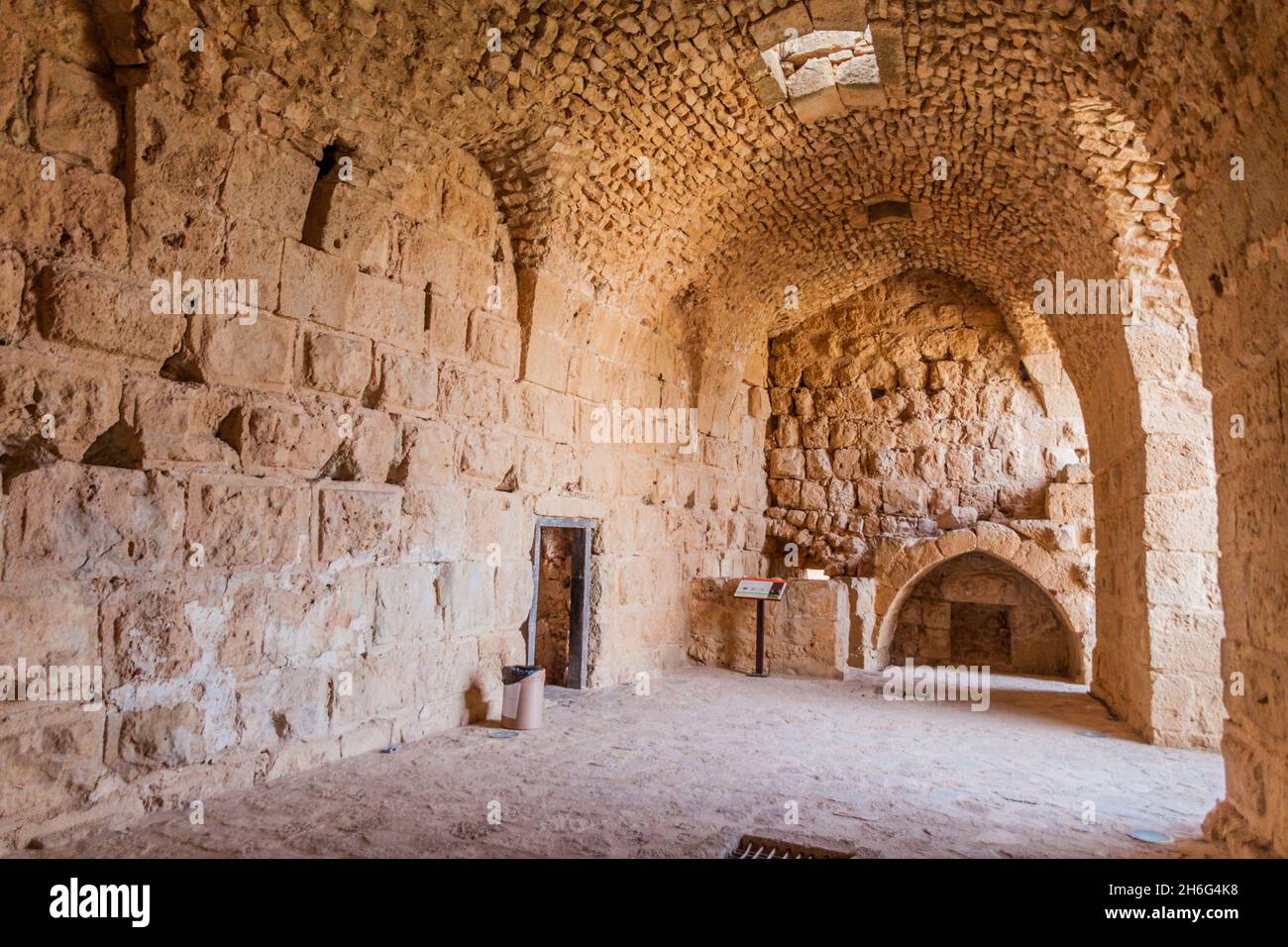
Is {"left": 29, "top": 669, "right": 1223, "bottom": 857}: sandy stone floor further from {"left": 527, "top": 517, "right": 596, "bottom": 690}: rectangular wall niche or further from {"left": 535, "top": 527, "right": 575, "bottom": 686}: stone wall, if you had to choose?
{"left": 535, "top": 527, "right": 575, "bottom": 686}: stone wall

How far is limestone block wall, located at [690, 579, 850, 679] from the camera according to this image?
755 cm

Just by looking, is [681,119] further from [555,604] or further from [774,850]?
[774,850]

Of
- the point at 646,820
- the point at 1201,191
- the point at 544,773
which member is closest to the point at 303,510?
the point at 544,773

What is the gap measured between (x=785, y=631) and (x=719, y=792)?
3.89m

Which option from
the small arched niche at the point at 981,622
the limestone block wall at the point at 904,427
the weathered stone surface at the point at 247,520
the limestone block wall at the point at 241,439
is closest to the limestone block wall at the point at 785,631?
the limestone block wall at the point at 904,427

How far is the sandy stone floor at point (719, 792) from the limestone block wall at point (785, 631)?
1.59 metres

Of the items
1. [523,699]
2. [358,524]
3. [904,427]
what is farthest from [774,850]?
[904,427]

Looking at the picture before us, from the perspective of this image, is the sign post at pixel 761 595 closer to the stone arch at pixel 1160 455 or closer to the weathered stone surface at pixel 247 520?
the stone arch at pixel 1160 455

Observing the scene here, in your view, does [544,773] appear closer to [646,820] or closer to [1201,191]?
[646,820]

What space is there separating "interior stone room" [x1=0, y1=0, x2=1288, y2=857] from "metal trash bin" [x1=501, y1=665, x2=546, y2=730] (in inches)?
6.7

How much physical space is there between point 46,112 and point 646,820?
350cm

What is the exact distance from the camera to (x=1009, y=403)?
892 cm

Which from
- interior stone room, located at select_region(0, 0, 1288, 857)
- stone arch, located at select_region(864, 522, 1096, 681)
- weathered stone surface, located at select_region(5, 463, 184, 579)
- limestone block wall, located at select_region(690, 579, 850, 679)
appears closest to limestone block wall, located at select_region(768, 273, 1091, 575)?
stone arch, located at select_region(864, 522, 1096, 681)
